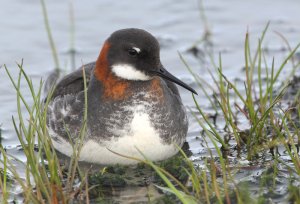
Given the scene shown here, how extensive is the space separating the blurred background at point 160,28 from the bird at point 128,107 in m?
2.44

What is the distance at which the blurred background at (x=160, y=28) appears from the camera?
9.62 m

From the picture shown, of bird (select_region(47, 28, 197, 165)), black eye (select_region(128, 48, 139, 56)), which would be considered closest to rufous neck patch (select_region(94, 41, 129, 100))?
bird (select_region(47, 28, 197, 165))

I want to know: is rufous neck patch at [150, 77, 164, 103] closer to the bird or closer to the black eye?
the bird

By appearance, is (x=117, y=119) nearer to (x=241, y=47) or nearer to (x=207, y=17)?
(x=241, y=47)

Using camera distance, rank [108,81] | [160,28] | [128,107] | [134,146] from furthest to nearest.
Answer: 1. [160,28]
2. [108,81]
3. [128,107]
4. [134,146]

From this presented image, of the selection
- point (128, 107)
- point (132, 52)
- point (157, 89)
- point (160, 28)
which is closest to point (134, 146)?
point (128, 107)

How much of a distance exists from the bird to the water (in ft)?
7.68

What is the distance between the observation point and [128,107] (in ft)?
21.3

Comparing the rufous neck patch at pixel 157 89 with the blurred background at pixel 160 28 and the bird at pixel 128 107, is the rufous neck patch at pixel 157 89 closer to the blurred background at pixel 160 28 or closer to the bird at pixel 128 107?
the bird at pixel 128 107

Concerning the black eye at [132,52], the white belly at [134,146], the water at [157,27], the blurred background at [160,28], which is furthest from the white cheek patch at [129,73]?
the blurred background at [160,28]

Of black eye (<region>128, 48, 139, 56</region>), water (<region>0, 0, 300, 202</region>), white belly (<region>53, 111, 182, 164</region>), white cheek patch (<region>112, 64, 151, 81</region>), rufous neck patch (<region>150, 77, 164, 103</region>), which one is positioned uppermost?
water (<region>0, 0, 300, 202</region>)

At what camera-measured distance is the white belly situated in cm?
639

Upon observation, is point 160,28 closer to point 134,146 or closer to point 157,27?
point 157,27

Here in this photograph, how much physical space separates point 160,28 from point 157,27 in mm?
45
